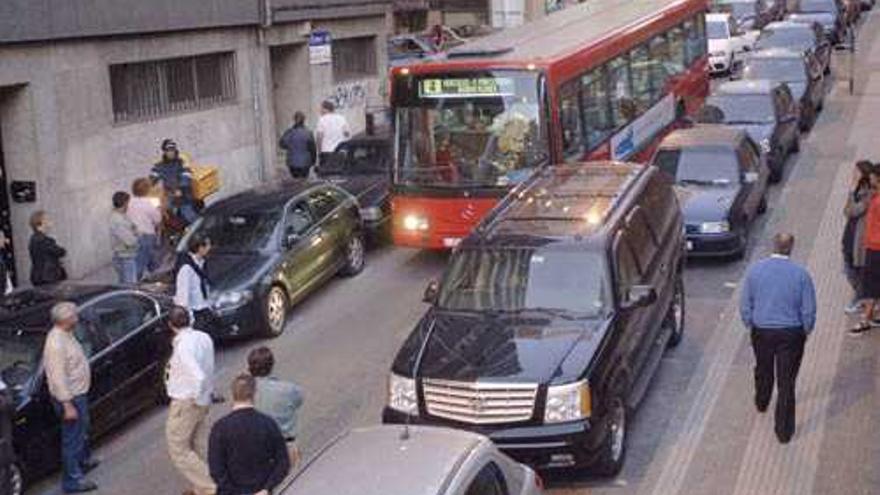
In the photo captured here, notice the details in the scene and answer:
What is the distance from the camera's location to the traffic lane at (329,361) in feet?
40.7

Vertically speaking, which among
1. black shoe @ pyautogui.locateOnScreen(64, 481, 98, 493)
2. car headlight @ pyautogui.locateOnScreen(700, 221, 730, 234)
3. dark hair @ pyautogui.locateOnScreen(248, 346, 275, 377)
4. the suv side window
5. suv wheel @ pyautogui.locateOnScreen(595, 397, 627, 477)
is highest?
dark hair @ pyautogui.locateOnScreen(248, 346, 275, 377)

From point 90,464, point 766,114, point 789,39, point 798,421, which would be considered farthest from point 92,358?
point 789,39

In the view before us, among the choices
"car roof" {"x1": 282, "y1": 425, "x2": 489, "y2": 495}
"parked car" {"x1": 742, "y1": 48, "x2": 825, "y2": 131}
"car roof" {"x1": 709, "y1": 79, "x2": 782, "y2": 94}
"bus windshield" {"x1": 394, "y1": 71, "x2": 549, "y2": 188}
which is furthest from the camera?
"parked car" {"x1": 742, "y1": 48, "x2": 825, "y2": 131}

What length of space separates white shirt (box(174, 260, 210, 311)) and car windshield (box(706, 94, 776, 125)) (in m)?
12.2

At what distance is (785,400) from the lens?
11.5 meters

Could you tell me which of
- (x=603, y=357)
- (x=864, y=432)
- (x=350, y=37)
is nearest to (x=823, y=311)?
(x=864, y=432)

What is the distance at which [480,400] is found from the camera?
10.7 meters

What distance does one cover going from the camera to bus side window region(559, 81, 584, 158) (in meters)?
18.0

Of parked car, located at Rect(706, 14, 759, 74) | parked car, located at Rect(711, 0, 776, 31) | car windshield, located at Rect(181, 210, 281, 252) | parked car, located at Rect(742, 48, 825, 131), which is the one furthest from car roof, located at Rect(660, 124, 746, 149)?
parked car, located at Rect(711, 0, 776, 31)

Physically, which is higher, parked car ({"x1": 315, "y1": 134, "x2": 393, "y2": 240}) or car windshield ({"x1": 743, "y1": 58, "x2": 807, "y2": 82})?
car windshield ({"x1": 743, "y1": 58, "x2": 807, "y2": 82})

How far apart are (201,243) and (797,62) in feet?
59.5

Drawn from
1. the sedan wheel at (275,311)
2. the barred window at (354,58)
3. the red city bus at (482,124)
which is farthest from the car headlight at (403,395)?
the barred window at (354,58)

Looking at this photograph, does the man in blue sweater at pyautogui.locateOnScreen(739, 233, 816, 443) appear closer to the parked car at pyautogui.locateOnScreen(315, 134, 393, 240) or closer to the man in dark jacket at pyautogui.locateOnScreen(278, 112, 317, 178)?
the parked car at pyautogui.locateOnScreen(315, 134, 393, 240)

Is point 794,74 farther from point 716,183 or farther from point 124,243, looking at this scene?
point 124,243
